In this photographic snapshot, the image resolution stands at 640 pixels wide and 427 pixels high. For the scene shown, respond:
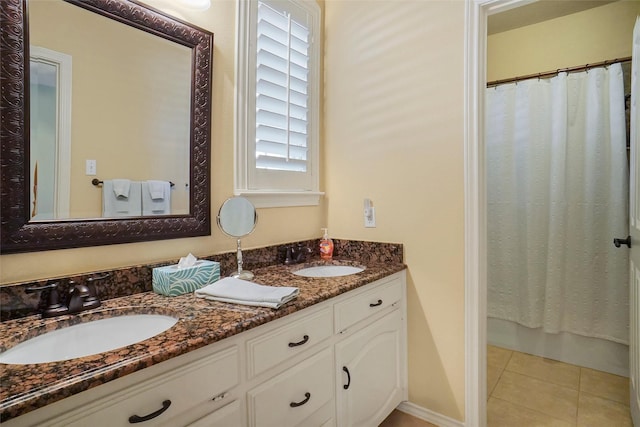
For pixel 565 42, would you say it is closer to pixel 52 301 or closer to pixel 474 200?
pixel 474 200

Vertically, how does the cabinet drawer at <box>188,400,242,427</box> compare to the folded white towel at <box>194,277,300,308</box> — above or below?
below

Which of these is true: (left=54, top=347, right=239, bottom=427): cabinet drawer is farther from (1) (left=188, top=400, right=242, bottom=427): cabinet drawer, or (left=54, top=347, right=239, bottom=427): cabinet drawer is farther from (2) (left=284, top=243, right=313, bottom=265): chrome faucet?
(2) (left=284, top=243, right=313, bottom=265): chrome faucet

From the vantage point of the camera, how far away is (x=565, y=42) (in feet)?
8.19

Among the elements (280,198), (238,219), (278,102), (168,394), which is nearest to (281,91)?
(278,102)

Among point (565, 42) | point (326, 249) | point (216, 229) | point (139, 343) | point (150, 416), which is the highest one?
point (565, 42)

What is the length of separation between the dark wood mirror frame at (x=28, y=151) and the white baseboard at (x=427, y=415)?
138cm

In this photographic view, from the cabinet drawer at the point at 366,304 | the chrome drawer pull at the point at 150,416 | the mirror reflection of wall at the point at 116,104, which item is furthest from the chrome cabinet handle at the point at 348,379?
the mirror reflection of wall at the point at 116,104

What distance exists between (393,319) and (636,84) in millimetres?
1567

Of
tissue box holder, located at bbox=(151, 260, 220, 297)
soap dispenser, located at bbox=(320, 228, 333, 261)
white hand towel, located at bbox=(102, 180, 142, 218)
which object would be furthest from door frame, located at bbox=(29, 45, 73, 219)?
soap dispenser, located at bbox=(320, 228, 333, 261)

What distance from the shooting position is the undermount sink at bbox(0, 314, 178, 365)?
0.88m

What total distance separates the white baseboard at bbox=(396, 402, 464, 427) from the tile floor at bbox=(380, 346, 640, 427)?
27 millimetres

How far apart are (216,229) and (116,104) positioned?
0.63m

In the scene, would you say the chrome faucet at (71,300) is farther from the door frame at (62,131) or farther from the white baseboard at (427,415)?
the white baseboard at (427,415)

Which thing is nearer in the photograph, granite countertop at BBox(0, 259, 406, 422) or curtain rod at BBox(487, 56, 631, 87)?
granite countertop at BBox(0, 259, 406, 422)
